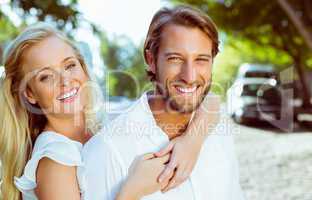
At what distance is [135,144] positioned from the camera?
164 cm

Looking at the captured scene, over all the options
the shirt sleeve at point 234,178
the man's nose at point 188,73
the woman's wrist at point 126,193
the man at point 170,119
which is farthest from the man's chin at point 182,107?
the woman's wrist at point 126,193

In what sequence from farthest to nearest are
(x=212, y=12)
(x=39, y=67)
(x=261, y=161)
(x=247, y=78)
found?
(x=247, y=78) → (x=212, y=12) → (x=261, y=161) → (x=39, y=67)

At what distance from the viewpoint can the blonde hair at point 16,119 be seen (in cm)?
191

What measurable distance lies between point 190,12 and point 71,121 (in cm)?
69

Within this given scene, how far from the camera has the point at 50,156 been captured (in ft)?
5.38

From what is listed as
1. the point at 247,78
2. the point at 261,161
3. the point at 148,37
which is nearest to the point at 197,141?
the point at 148,37

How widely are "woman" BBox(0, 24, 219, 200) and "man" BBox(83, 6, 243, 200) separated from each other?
10 cm

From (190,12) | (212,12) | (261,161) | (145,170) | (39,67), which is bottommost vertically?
(261,161)

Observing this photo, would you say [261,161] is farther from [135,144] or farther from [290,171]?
[135,144]

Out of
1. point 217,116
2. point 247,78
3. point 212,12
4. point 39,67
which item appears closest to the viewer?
point 39,67

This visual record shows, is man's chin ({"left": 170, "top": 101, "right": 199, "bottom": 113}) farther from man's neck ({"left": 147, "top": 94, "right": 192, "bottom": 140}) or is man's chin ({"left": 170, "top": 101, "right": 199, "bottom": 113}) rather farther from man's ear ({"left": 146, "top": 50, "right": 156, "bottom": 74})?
man's ear ({"left": 146, "top": 50, "right": 156, "bottom": 74})

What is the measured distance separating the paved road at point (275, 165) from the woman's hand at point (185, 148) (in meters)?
2.54

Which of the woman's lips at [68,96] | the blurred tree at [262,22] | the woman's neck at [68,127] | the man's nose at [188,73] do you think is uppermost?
the blurred tree at [262,22]

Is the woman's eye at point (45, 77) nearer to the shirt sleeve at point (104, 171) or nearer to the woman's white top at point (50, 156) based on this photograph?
the woman's white top at point (50, 156)
